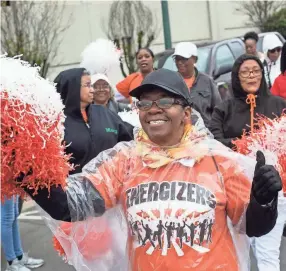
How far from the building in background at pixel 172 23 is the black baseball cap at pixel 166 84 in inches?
571

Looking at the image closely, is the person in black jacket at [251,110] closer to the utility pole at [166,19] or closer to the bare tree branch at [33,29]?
the bare tree branch at [33,29]

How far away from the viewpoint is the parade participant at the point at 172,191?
2.24m

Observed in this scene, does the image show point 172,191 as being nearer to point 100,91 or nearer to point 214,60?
point 100,91

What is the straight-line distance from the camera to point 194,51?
5.91m

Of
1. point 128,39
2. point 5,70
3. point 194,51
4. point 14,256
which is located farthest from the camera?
point 128,39

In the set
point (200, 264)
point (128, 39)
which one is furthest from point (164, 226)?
point (128, 39)

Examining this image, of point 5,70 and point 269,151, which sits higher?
point 5,70

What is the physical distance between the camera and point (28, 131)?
6.91ft

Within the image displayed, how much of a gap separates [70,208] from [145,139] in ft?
1.39

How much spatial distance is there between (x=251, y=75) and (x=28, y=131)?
2.38 m

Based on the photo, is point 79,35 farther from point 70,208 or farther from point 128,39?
point 70,208

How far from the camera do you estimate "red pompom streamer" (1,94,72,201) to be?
2080mm

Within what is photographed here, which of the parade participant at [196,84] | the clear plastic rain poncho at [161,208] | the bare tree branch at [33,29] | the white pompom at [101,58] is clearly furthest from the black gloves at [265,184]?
the bare tree branch at [33,29]

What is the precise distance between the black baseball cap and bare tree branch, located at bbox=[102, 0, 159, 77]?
1460cm
